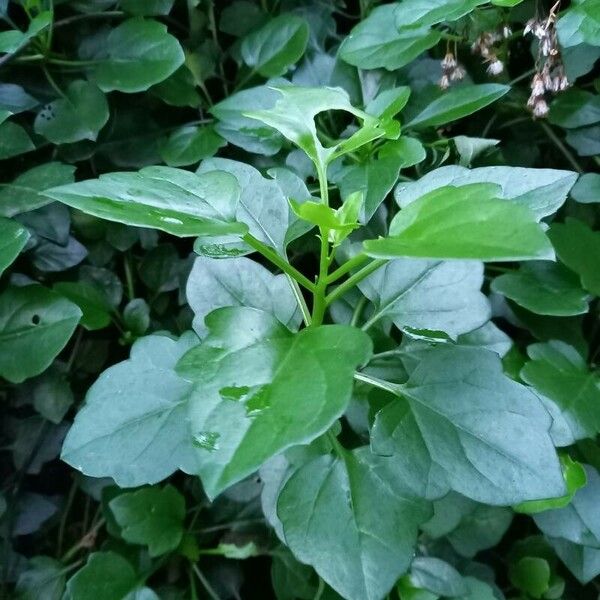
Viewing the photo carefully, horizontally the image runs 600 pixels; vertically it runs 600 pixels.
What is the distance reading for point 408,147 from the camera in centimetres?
65

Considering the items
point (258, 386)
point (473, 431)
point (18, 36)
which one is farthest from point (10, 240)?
point (473, 431)

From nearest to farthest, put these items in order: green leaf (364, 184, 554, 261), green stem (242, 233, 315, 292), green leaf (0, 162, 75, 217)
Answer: green leaf (364, 184, 554, 261)
green stem (242, 233, 315, 292)
green leaf (0, 162, 75, 217)

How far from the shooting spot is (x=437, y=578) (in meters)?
0.62

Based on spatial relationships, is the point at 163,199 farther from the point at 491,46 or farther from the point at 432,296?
the point at 491,46

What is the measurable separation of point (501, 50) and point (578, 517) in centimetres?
49

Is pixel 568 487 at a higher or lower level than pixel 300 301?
lower

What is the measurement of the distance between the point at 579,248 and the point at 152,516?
0.51 meters

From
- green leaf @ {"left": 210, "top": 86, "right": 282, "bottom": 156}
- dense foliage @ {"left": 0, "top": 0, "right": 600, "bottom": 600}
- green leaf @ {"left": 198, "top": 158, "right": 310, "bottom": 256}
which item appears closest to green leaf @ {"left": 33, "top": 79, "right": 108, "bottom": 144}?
dense foliage @ {"left": 0, "top": 0, "right": 600, "bottom": 600}

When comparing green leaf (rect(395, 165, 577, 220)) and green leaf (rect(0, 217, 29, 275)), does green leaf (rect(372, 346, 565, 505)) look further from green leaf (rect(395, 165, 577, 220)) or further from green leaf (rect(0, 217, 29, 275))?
green leaf (rect(0, 217, 29, 275))

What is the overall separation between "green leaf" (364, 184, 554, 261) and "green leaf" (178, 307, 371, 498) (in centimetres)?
7

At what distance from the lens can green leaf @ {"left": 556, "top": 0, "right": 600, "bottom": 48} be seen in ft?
2.06

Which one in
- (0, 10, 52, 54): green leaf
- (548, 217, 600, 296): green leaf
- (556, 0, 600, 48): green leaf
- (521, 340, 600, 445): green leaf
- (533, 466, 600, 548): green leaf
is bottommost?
(533, 466, 600, 548): green leaf

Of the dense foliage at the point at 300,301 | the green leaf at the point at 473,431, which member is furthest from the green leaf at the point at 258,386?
the green leaf at the point at 473,431

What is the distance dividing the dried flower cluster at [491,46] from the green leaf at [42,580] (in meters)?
0.71
